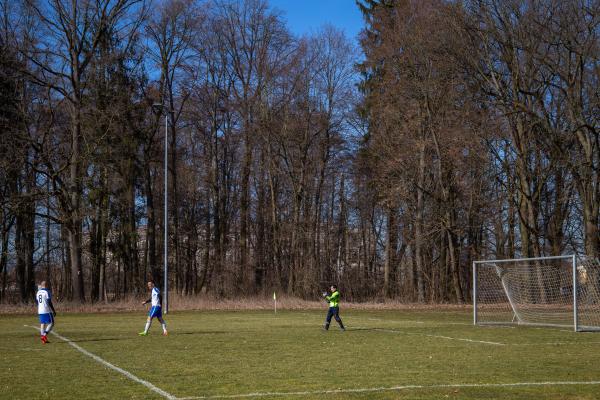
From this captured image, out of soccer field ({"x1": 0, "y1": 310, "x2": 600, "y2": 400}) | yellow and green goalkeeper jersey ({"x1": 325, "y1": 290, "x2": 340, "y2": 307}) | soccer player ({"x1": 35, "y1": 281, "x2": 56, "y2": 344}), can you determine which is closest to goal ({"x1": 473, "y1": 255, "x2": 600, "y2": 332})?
soccer field ({"x1": 0, "y1": 310, "x2": 600, "y2": 400})

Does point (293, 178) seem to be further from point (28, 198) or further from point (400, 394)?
point (400, 394)

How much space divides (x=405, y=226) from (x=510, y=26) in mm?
17610

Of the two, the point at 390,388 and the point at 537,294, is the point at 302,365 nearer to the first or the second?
the point at 390,388

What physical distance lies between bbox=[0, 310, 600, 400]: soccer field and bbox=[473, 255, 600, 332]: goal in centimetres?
515

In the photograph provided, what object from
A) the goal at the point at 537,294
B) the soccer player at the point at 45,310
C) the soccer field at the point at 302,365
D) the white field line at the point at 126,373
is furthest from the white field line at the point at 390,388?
the goal at the point at 537,294

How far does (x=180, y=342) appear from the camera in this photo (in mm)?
20031

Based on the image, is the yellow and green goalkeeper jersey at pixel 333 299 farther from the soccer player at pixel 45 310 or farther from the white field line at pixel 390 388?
the white field line at pixel 390 388

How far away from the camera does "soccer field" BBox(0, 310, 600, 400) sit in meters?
11.1

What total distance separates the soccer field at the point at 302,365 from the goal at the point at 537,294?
203 inches

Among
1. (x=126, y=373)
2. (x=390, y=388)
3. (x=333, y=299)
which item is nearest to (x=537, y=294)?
(x=333, y=299)

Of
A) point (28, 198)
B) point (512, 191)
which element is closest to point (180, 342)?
point (28, 198)

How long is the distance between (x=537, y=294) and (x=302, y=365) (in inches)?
788

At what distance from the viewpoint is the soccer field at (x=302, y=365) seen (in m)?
11.1

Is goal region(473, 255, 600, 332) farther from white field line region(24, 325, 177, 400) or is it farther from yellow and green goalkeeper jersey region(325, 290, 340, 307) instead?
white field line region(24, 325, 177, 400)
